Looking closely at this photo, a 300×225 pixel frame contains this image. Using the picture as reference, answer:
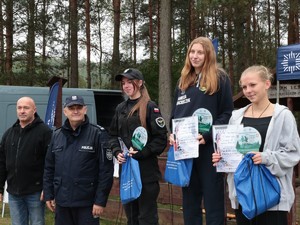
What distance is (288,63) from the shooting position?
22.4 feet

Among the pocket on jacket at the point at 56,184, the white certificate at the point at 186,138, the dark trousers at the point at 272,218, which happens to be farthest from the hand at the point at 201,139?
the pocket on jacket at the point at 56,184

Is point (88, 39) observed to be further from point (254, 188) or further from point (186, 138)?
point (254, 188)

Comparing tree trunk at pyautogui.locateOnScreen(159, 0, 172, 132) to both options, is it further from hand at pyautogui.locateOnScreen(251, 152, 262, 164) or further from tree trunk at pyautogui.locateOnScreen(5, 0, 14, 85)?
hand at pyautogui.locateOnScreen(251, 152, 262, 164)

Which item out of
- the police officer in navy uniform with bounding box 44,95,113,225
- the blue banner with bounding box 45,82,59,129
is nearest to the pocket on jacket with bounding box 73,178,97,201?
the police officer in navy uniform with bounding box 44,95,113,225

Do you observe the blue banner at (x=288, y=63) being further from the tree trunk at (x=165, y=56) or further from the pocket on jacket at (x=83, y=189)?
the tree trunk at (x=165, y=56)

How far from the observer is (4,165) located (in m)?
4.48

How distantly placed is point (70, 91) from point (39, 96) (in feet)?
2.15

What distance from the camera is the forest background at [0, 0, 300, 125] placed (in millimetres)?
Result: 16672

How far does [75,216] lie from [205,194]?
1130 mm

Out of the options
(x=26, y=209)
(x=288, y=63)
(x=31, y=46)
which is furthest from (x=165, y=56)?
(x=26, y=209)

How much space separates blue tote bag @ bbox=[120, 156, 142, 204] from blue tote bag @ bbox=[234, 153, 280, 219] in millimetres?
934

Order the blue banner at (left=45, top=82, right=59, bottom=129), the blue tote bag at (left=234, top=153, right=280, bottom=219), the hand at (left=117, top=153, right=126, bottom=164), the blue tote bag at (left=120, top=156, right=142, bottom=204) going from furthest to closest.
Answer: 1. the blue banner at (left=45, top=82, right=59, bottom=129)
2. the hand at (left=117, top=153, right=126, bottom=164)
3. the blue tote bag at (left=120, top=156, right=142, bottom=204)
4. the blue tote bag at (left=234, top=153, right=280, bottom=219)

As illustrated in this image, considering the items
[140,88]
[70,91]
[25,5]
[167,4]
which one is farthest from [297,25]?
[140,88]

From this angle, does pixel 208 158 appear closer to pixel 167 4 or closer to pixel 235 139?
pixel 235 139
